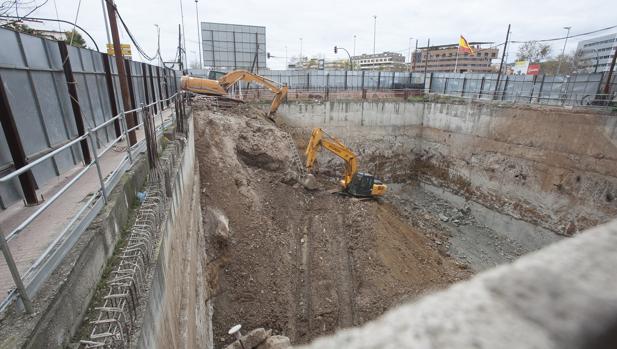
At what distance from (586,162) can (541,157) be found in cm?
191

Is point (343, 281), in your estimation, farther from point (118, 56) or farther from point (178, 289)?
point (118, 56)

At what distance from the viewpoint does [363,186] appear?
1469 cm

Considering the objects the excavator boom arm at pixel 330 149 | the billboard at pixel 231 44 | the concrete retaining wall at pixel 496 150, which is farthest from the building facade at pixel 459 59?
the excavator boom arm at pixel 330 149

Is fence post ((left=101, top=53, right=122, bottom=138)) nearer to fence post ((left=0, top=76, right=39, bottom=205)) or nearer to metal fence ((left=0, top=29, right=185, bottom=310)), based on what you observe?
metal fence ((left=0, top=29, right=185, bottom=310))

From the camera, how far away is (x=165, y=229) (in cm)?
454

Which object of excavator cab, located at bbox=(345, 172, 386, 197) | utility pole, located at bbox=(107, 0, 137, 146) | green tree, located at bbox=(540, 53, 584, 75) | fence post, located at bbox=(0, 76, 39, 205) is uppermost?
green tree, located at bbox=(540, 53, 584, 75)

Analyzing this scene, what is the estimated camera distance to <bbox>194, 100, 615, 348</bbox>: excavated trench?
9.09 metres

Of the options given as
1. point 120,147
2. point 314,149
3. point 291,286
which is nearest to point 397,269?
point 291,286

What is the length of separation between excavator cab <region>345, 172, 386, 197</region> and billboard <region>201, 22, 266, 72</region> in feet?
60.3

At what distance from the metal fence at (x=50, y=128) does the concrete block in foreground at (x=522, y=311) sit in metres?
2.53

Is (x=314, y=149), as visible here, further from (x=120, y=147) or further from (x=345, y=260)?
(x=120, y=147)

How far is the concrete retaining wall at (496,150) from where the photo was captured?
1498cm

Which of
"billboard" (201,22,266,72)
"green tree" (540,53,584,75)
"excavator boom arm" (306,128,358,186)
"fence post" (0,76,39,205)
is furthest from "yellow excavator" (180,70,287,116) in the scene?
"green tree" (540,53,584,75)

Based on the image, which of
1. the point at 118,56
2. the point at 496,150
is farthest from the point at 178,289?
the point at 496,150
